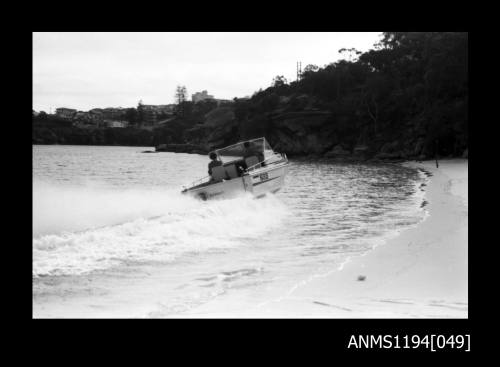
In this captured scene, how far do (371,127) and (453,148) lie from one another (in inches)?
912

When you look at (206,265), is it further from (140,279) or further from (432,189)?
(432,189)

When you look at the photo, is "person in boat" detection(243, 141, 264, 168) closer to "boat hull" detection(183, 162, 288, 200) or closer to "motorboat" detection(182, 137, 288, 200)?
"motorboat" detection(182, 137, 288, 200)

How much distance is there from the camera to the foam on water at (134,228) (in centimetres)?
976

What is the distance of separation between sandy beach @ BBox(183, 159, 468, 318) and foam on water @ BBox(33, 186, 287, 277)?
3452 mm

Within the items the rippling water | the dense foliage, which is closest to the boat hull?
the rippling water

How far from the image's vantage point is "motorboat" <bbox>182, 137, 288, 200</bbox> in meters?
17.8

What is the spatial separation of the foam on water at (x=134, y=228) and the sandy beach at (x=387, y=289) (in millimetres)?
3452

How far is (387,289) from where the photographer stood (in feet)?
25.5

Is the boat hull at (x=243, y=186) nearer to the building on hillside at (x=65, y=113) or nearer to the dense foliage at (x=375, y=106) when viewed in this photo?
the dense foliage at (x=375, y=106)

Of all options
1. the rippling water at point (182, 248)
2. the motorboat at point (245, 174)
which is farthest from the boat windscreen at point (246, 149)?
the rippling water at point (182, 248)

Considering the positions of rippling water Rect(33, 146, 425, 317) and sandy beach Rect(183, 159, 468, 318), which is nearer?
sandy beach Rect(183, 159, 468, 318)

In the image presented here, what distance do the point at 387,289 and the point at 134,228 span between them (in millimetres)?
6706

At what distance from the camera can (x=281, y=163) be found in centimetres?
2203

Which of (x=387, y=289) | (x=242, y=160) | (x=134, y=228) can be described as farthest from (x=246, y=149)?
(x=387, y=289)
